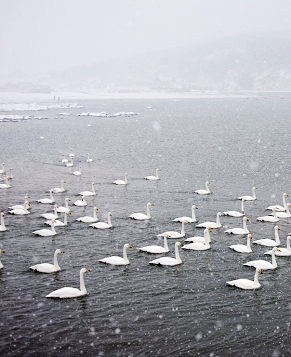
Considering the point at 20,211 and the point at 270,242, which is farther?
the point at 20,211

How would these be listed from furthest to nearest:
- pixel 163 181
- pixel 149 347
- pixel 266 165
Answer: pixel 266 165
pixel 163 181
pixel 149 347

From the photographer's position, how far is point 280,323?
1903cm

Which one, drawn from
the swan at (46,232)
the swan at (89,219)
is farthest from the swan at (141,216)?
the swan at (46,232)

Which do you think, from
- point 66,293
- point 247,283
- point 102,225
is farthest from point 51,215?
point 247,283

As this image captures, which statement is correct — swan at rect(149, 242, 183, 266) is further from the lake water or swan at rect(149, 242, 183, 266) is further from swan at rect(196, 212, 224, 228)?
swan at rect(196, 212, 224, 228)

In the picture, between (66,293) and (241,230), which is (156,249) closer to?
(241,230)

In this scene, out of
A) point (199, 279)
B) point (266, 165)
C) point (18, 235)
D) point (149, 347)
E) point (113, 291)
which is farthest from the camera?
point (266, 165)

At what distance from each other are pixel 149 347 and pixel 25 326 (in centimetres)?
440

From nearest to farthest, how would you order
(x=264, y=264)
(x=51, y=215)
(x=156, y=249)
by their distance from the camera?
(x=264, y=264), (x=156, y=249), (x=51, y=215)

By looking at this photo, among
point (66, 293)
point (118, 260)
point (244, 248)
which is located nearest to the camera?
point (66, 293)

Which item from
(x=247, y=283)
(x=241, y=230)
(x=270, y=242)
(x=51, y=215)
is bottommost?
(x=247, y=283)

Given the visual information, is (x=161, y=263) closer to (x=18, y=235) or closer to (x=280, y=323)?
(x=280, y=323)

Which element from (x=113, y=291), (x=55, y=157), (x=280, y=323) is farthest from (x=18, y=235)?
(x=55, y=157)

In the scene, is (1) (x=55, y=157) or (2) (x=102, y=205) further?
(1) (x=55, y=157)
